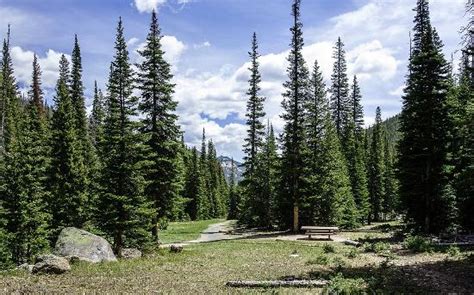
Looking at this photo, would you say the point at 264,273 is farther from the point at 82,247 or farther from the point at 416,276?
the point at 82,247

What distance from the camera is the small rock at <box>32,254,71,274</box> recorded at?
16844 millimetres

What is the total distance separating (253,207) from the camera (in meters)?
Result: 48.2

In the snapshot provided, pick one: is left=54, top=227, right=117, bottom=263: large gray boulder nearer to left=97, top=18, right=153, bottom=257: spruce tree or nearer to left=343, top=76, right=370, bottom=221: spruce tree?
left=97, top=18, right=153, bottom=257: spruce tree

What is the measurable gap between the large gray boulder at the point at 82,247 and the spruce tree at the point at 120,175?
2.65m

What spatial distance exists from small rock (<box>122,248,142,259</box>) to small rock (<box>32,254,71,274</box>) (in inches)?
241

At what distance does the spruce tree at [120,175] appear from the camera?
23766 millimetres

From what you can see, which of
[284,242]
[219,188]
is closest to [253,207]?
[284,242]

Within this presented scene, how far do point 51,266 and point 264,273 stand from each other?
336 inches

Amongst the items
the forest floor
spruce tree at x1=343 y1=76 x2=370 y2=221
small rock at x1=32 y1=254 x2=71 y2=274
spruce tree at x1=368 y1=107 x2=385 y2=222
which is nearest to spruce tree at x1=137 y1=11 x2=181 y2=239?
the forest floor

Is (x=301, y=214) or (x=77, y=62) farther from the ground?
(x=77, y=62)

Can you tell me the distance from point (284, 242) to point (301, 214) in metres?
9.54

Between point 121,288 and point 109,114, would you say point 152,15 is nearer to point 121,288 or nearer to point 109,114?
point 109,114

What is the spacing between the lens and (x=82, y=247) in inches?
791

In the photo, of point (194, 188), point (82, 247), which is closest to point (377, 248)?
point (82, 247)
